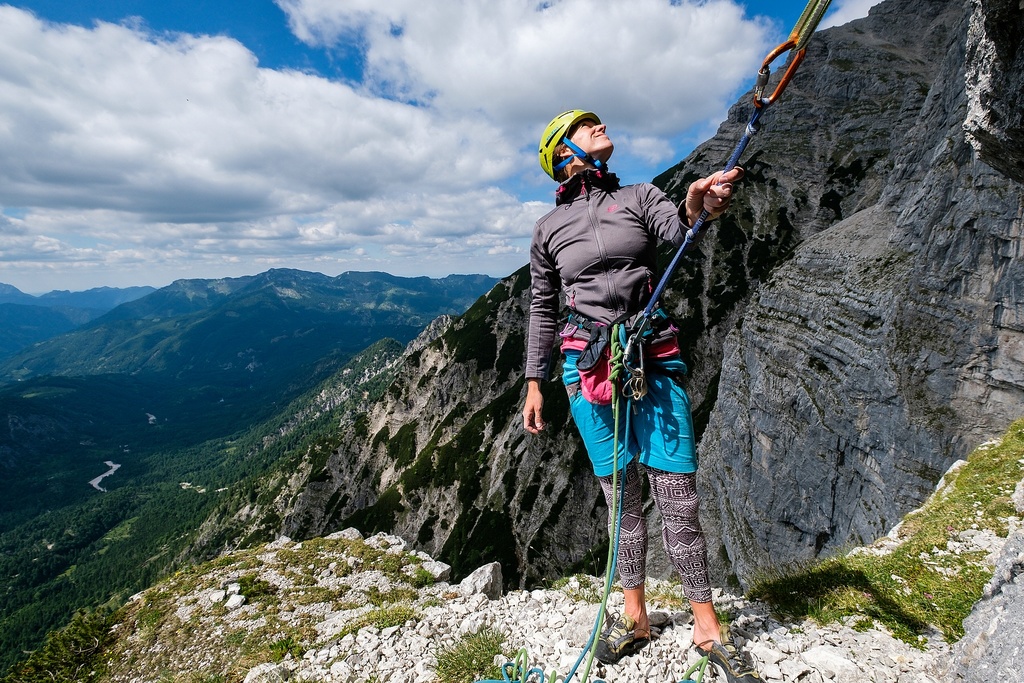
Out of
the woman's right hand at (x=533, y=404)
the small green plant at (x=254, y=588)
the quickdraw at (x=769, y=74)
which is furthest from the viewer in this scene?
the small green plant at (x=254, y=588)

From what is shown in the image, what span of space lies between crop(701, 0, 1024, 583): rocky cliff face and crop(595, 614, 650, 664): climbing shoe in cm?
465

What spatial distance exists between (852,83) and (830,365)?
345ft

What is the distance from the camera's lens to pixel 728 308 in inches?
3041

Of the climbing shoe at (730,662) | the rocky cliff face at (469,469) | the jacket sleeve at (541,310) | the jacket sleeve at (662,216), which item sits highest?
the jacket sleeve at (662,216)

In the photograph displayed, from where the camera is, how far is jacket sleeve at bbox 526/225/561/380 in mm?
5211

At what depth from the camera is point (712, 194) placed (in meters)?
3.74

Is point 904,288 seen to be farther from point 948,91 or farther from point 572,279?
point 572,279

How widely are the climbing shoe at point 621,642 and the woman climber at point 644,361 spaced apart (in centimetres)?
1

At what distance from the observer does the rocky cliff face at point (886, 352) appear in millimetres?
18906

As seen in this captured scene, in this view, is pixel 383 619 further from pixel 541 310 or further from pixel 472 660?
pixel 541 310

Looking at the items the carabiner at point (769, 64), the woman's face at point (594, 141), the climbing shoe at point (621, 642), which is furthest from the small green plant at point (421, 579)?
the carabiner at point (769, 64)

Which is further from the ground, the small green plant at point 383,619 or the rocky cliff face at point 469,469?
Answer: the small green plant at point 383,619

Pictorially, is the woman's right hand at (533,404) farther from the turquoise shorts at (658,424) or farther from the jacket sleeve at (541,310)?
the turquoise shorts at (658,424)

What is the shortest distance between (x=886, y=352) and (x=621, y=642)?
27.6m
